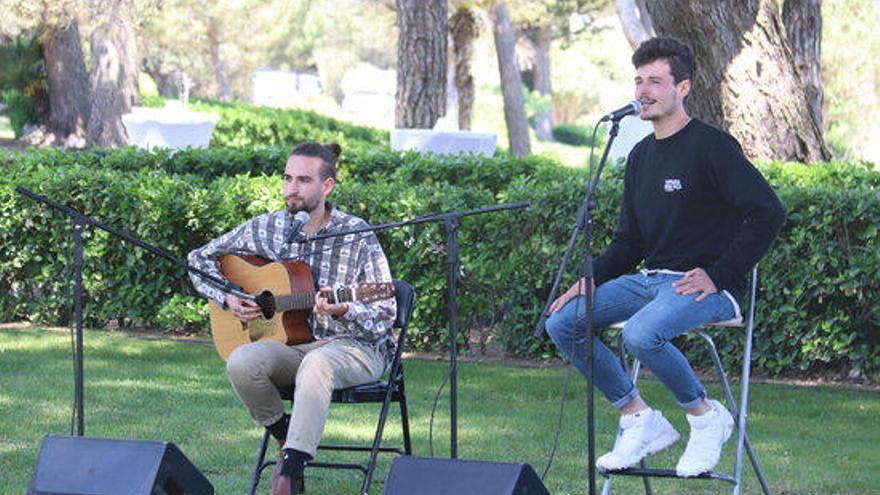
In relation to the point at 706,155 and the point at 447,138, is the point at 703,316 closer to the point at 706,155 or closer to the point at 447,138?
the point at 706,155

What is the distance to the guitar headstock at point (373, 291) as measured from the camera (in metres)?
4.96

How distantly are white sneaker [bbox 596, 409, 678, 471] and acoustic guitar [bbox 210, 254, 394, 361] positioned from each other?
1.01 m

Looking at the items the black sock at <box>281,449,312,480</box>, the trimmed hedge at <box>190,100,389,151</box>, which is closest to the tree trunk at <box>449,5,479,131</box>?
the trimmed hedge at <box>190,100,389,151</box>

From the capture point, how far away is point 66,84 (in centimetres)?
2753

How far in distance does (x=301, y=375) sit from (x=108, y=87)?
22198 mm

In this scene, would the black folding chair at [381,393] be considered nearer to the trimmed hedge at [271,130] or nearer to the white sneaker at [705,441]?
A: the white sneaker at [705,441]

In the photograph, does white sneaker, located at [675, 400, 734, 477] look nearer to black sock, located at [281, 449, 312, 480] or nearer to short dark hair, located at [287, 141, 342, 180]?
black sock, located at [281, 449, 312, 480]

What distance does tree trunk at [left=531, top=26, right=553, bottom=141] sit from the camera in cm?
4509

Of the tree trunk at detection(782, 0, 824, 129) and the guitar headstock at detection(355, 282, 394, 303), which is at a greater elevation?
the tree trunk at detection(782, 0, 824, 129)

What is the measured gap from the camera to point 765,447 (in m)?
6.32

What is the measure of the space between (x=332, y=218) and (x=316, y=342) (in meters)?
0.50

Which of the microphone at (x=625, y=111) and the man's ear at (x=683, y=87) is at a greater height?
the man's ear at (x=683, y=87)

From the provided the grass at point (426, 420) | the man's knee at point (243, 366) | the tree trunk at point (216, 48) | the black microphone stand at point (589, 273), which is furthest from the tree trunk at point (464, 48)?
the tree trunk at point (216, 48)

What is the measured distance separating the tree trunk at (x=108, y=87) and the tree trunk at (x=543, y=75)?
63.8ft
